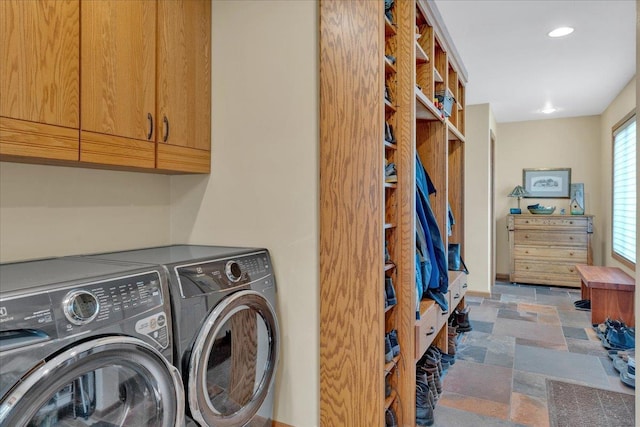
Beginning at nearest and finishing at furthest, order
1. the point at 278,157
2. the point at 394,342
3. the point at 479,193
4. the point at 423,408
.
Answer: the point at 278,157 → the point at 394,342 → the point at 423,408 → the point at 479,193

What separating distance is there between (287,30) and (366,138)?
620 millimetres

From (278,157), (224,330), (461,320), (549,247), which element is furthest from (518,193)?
(224,330)

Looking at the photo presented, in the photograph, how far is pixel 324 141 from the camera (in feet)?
5.72

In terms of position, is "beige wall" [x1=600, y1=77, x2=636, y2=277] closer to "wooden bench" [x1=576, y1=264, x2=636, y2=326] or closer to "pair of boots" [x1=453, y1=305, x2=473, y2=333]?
"wooden bench" [x1=576, y1=264, x2=636, y2=326]

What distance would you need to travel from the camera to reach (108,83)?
1.47 m

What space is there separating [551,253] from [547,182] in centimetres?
117

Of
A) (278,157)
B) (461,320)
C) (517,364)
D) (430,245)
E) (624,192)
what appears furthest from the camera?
(624,192)

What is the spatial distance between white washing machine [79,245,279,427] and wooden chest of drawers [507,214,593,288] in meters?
5.08

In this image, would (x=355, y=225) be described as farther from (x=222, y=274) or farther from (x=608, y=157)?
(x=608, y=157)

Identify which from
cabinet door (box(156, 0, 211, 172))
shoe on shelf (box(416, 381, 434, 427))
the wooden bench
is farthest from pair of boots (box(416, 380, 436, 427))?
the wooden bench

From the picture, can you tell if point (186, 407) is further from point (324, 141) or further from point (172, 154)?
point (324, 141)

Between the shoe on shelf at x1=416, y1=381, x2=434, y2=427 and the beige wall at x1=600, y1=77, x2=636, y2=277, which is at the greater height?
the beige wall at x1=600, y1=77, x2=636, y2=277

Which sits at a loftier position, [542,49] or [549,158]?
[542,49]

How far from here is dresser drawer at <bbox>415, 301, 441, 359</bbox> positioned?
201cm
